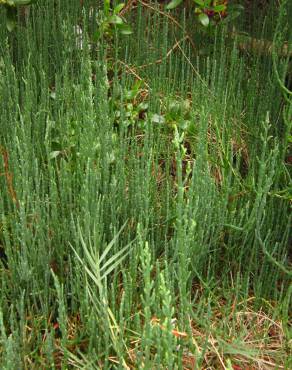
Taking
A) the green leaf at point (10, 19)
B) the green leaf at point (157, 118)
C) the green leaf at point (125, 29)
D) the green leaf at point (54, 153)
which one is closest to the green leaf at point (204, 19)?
the green leaf at point (125, 29)

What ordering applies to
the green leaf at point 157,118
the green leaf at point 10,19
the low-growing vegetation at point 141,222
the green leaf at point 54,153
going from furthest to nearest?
the green leaf at point 10,19
the green leaf at point 157,118
the green leaf at point 54,153
the low-growing vegetation at point 141,222

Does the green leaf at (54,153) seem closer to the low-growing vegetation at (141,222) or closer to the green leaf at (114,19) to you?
the low-growing vegetation at (141,222)

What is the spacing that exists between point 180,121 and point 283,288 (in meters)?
0.79

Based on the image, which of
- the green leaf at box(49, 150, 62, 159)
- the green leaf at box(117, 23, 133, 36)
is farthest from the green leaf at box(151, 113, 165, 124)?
the green leaf at box(117, 23, 133, 36)

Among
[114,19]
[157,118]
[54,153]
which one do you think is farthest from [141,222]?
[114,19]

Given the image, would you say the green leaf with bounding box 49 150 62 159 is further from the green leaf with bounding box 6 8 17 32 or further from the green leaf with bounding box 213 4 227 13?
Answer: the green leaf with bounding box 213 4 227 13

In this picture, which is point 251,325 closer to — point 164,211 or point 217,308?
point 217,308

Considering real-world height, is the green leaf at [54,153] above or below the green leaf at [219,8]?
below

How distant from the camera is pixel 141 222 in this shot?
60.1 inches

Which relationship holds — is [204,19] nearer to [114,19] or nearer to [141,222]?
[114,19]

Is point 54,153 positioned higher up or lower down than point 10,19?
lower down

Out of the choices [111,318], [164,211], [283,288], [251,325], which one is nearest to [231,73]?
[164,211]

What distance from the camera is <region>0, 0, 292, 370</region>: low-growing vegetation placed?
4.35 ft

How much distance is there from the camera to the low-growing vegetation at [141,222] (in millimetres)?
1325
